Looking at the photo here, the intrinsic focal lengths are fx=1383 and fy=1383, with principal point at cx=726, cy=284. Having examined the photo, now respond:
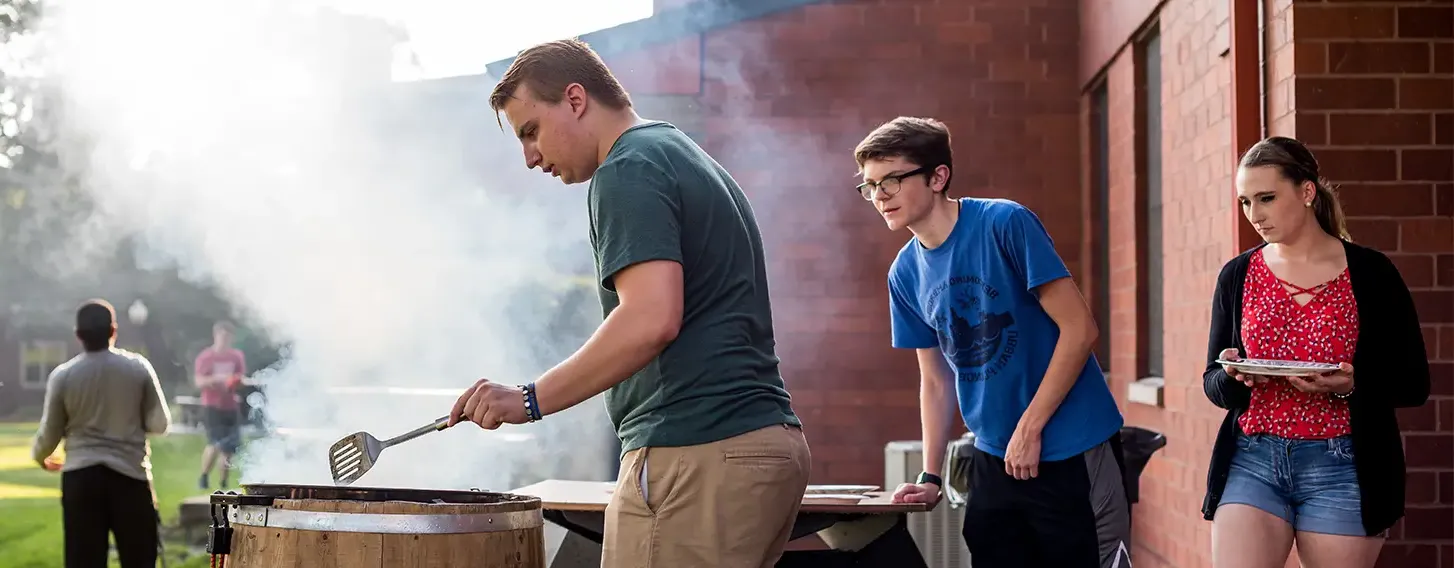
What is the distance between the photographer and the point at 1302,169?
330cm

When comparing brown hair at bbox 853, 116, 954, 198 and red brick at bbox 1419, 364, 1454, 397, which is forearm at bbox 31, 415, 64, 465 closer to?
brown hair at bbox 853, 116, 954, 198

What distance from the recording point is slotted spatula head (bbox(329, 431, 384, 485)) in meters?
2.96

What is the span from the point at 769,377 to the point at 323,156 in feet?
38.5

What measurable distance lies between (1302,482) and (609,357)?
5.83 feet

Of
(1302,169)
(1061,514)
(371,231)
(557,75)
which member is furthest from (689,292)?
(371,231)

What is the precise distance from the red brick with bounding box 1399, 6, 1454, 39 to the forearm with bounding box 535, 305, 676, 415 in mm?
3102

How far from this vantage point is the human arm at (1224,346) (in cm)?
338

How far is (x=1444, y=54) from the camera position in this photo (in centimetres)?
435

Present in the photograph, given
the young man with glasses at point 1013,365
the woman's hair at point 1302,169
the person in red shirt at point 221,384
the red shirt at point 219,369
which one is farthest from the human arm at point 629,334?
the red shirt at point 219,369

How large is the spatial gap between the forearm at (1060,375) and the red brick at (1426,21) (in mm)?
1828

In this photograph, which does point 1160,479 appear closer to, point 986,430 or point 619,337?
point 986,430

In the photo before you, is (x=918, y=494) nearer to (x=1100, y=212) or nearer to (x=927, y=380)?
(x=927, y=380)

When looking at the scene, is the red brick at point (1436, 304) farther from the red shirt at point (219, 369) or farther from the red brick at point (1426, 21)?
the red shirt at point (219, 369)

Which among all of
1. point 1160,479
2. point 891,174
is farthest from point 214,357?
point 891,174
